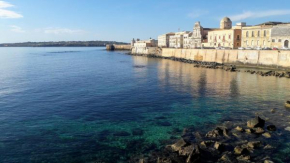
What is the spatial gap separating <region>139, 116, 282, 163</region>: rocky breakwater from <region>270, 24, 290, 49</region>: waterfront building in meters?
48.9

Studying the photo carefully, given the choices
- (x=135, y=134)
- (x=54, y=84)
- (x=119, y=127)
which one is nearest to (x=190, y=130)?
(x=135, y=134)

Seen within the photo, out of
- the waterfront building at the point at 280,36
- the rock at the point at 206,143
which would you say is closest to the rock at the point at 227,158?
the rock at the point at 206,143

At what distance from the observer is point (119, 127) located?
2200 centimetres

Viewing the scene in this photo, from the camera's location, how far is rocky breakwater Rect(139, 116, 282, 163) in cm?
1599

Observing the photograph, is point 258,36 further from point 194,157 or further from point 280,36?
point 194,157

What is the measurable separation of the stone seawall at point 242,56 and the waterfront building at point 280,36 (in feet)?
19.1

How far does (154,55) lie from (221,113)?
10045 centimetres

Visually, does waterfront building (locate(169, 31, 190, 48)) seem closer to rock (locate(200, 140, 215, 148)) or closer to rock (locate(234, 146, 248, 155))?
rock (locate(200, 140, 215, 148))

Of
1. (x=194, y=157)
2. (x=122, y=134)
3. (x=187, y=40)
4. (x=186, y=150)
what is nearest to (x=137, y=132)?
(x=122, y=134)

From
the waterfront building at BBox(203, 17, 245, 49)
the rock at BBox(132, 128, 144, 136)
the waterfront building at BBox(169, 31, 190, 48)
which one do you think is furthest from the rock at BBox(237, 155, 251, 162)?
the waterfront building at BBox(169, 31, 190, 48)

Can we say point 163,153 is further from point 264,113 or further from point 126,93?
point 126,93

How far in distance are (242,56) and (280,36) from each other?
1004 cm

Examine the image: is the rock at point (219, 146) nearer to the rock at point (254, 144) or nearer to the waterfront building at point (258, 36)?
the rock at point (254, 144)

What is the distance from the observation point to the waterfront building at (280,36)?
203 feet
